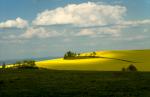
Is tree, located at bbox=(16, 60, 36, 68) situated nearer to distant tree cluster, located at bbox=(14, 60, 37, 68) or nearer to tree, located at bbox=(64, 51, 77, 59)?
distant tree cluster, located at bbox=(14, 60, 37, 68)

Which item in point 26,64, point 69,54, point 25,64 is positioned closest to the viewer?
point 25,64

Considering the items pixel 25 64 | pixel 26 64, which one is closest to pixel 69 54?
pixel 26 64

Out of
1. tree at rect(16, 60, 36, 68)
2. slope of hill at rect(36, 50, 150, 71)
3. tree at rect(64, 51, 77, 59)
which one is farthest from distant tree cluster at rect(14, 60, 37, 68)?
tree at rect(64, 51, 77, 59)

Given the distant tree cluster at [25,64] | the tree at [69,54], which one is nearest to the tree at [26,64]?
the distant tree cluster at [25,64]

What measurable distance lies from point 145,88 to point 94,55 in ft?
292

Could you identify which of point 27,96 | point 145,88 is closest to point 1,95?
point 27,96

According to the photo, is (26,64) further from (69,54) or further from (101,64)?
(69,54)

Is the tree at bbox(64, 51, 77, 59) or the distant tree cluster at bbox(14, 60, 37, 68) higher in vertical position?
the tree at bbox(64, 51, 77, 59)

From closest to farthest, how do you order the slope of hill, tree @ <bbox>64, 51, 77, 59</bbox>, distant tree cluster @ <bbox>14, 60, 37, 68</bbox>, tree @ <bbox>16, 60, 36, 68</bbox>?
tree @ <bbox>16, 60, 36, 68</bbox> < distant tree cluster @ <bbox>14, 60, 37, 68</bbox> < the slope of hill < tree @ <bbox>64, 51, 77, 59</bbox>

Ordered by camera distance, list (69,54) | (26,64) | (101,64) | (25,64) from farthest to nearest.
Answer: (69,54) < (101,64) < (26,64) < (25,64)

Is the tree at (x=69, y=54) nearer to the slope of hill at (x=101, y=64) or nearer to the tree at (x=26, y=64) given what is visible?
the slope of hill at (x=101, y=64)

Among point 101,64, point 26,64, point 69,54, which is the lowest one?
point 101,64

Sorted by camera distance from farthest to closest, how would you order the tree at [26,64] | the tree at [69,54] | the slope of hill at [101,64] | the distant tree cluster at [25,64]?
the tree at [69,54] < the slope of hill at [101,64] < the distant tree cluster at [25,64] < the tree at [26,64]

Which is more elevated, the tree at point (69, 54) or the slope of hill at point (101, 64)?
the tree at point (69, 54)
